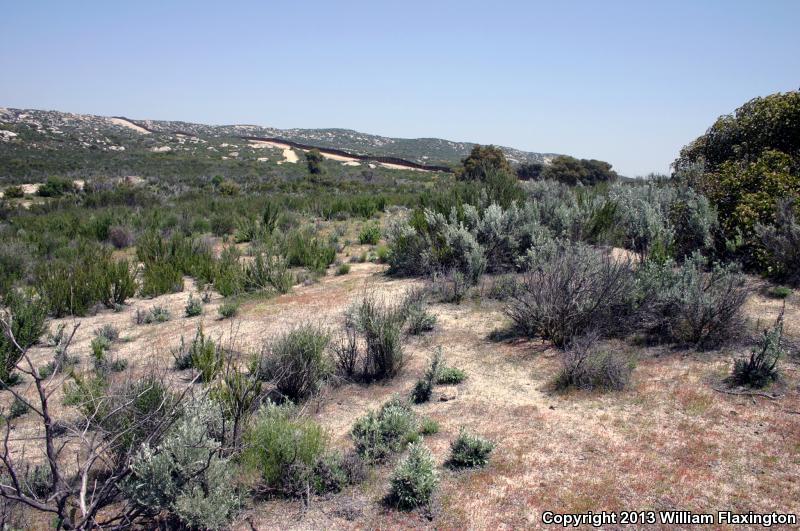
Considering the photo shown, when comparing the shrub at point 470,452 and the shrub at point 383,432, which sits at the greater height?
the shrub at point 470,452

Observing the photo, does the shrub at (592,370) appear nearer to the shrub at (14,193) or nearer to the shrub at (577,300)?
the shrub at (577,300)

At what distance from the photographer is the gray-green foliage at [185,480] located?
3402 millimetres

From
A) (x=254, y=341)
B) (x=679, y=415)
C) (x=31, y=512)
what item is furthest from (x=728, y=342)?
(x=31, y=512)

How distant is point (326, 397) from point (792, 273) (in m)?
7.20

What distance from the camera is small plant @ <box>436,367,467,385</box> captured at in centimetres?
574

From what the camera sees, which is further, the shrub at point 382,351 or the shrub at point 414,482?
the shrub at point 382,351

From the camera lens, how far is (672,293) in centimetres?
615

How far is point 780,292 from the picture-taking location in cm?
751

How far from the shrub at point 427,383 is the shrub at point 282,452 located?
151 centimetres

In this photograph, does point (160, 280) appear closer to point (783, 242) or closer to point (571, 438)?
point (571, 438)

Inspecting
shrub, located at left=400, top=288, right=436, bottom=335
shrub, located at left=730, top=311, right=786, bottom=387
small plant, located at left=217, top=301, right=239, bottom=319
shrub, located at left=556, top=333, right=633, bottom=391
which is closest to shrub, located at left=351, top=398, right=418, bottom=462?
shrub, located at left=556, top=333, right=633, bottom=391

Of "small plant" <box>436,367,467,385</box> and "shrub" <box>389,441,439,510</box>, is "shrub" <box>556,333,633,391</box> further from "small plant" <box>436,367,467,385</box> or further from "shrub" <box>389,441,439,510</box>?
"shrub" <box>389,441,439,510</box>

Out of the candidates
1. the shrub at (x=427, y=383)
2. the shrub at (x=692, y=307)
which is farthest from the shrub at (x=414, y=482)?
the shrub at (x=692, y=307)

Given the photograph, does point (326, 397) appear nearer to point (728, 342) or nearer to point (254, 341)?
point (254, 341)
